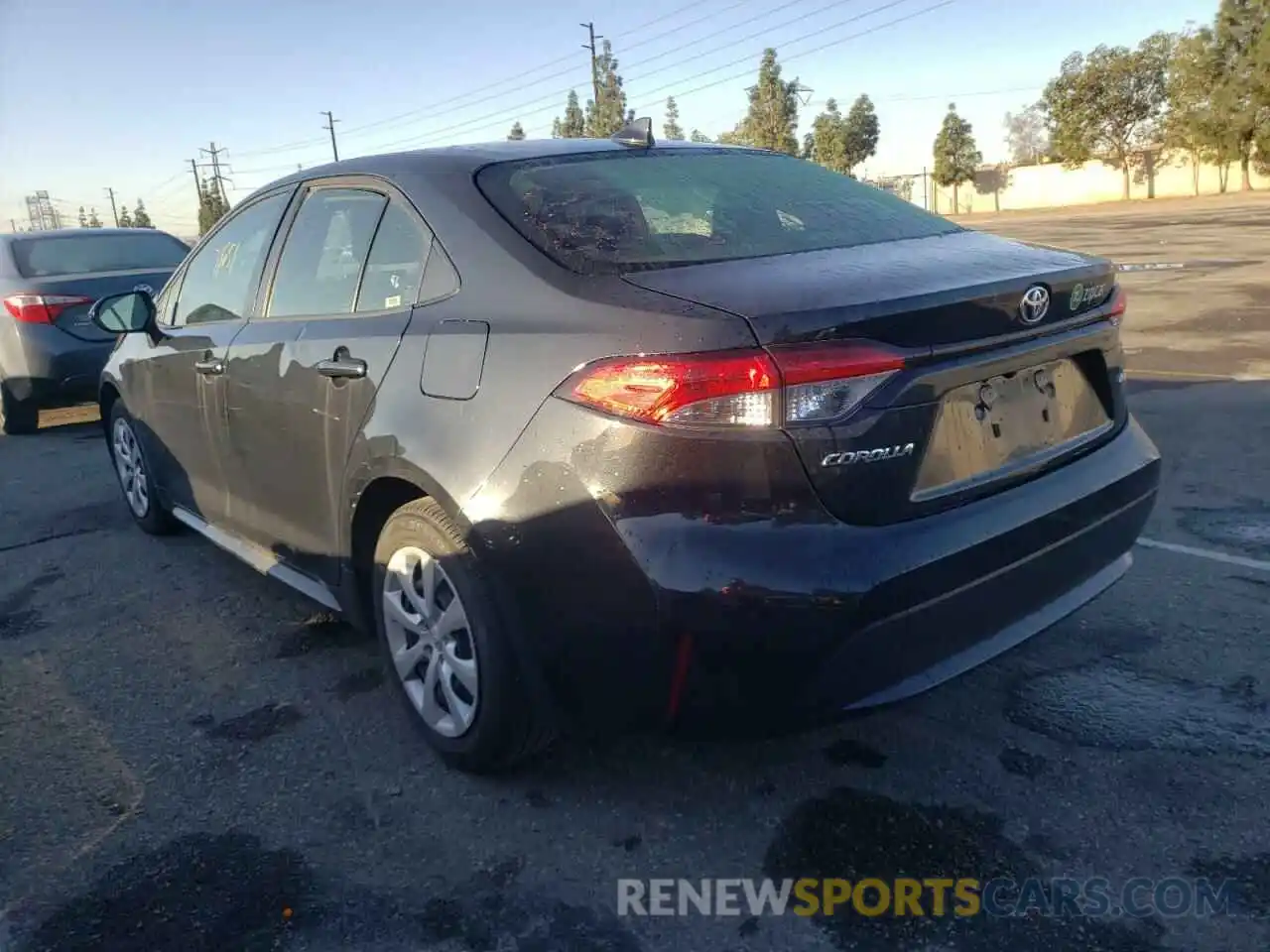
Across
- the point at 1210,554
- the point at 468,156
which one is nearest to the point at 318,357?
the point at 468,156

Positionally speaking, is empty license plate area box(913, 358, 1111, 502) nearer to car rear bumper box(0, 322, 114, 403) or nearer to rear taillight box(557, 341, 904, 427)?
rear taillight box(557, 341, 904, 427)

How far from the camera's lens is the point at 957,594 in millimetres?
2236

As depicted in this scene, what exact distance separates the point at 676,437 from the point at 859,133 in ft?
206

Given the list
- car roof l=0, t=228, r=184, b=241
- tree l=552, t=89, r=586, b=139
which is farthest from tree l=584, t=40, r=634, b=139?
car roof l=0, t=228, r=184, b=241

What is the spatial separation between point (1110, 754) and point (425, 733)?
1.85 metres

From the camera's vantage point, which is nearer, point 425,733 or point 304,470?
point 425,733

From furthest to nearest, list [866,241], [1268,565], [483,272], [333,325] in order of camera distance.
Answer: [1268,565]
[333,325]
[866,241]
[483,272]

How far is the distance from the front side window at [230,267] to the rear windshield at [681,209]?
4.12 ft

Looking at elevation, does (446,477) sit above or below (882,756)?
above

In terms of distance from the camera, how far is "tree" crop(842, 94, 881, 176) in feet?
195

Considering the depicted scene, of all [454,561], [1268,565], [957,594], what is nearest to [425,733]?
[454,561]

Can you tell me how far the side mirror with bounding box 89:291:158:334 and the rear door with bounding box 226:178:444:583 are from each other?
1.03m

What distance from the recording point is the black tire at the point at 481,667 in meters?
2.49

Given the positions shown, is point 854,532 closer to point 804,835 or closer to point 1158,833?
point 804,835
